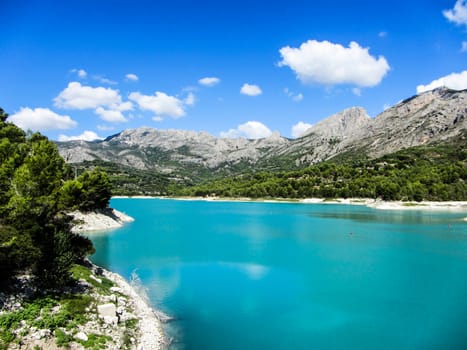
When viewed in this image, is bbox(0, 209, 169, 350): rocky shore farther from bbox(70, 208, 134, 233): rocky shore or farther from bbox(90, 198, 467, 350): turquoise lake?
bbox(70, 208, 134, 233): rocky shore

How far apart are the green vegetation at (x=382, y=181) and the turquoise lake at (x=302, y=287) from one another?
7490 centimetres

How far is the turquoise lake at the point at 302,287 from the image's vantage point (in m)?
19.8

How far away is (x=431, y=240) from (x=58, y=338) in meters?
51.8

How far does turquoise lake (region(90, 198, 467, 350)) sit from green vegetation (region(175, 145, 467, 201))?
74.9 metres

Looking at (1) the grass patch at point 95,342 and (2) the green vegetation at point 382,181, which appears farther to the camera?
(2) the green vegetation at point 382,181

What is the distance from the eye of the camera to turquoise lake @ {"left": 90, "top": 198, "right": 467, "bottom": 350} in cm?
1978

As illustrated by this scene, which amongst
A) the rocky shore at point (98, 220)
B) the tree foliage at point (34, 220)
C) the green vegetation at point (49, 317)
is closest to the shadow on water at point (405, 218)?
the rocky shore at point (98, 220)

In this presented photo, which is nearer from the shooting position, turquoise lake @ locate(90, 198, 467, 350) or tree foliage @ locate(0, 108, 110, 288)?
tree foliage @ locate(0, 108, 110, 288)

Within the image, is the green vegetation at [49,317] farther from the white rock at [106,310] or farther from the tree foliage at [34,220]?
the tree foliage at [34,220]

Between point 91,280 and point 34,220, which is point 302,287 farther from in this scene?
point 34,220

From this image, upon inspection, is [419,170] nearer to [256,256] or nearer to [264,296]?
[256,256]

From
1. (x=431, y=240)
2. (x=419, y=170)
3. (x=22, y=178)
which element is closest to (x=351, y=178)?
(x=419, y=170)

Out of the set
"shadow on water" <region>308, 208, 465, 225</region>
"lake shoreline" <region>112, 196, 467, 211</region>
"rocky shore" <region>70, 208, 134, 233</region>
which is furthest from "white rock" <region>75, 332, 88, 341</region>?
"lake shoreline" <region>112, 196, 467, 211</region>

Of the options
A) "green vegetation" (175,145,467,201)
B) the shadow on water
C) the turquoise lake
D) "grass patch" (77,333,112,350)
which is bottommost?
the turquoise lake
